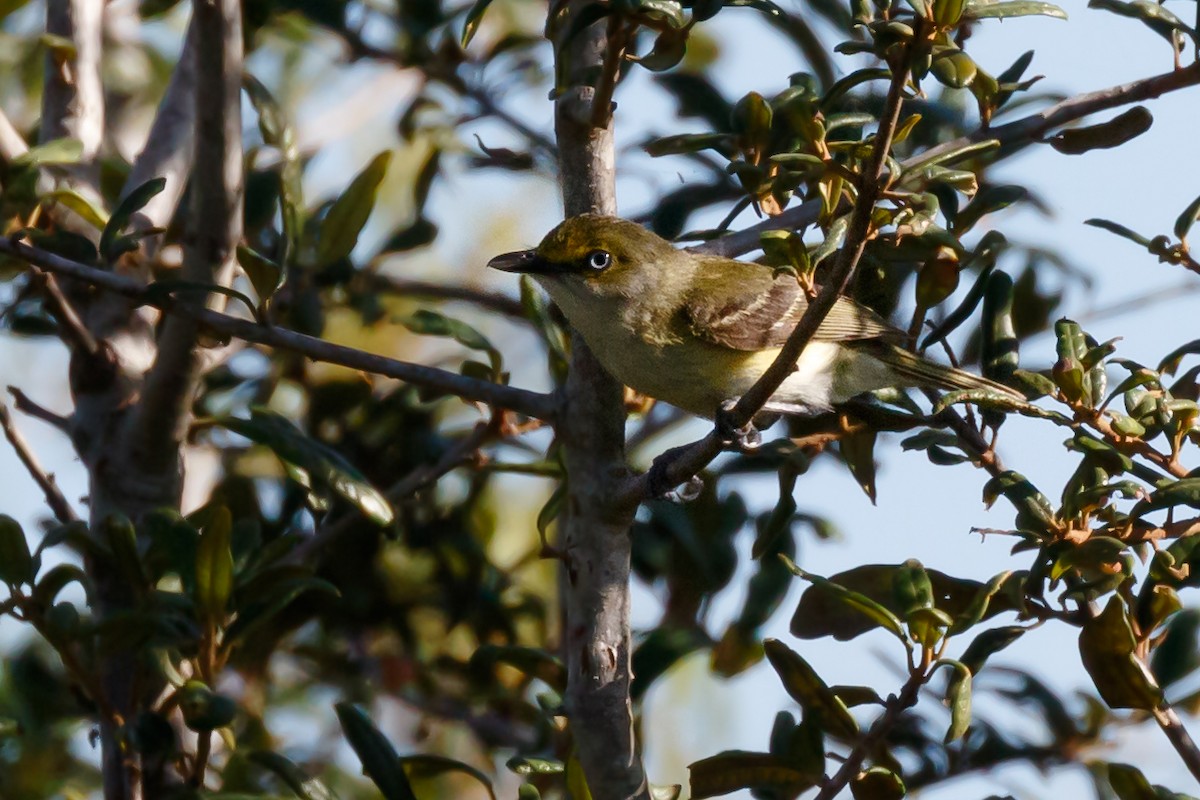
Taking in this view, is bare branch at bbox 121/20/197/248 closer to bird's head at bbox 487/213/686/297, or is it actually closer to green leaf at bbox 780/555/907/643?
bird's head at bbox 487/213/686/297

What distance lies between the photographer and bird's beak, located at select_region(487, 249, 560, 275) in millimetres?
3771

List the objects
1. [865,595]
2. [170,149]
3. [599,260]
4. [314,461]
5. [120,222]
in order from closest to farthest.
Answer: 1. [865,595]
2. [120,222]
3. [314,461]
4. [170,149]
5. [599,260]

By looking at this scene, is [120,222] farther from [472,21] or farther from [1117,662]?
[1117,662]

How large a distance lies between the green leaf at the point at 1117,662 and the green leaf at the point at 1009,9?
39.5 inches

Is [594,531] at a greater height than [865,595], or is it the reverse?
[594,531]

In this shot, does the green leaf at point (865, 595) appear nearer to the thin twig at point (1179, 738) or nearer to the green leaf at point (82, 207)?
Answer: the thin twig at point (1179, 738)

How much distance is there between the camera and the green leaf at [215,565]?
266 cm

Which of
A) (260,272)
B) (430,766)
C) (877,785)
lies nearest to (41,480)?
(260,272)

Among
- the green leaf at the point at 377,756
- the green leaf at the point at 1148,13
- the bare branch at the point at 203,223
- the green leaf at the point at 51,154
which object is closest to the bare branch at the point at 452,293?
the bare branch at the point at 203,223

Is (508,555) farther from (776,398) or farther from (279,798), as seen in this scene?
(279,798)

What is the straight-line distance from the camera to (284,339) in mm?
2670

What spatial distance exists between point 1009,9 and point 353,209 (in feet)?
5.50

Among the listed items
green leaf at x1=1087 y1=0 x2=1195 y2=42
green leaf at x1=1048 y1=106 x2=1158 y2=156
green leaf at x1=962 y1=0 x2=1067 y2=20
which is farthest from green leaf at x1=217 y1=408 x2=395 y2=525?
green leaf at x1=1087 y1=0 x2=1195 y2=42

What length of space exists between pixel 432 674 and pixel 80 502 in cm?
105
